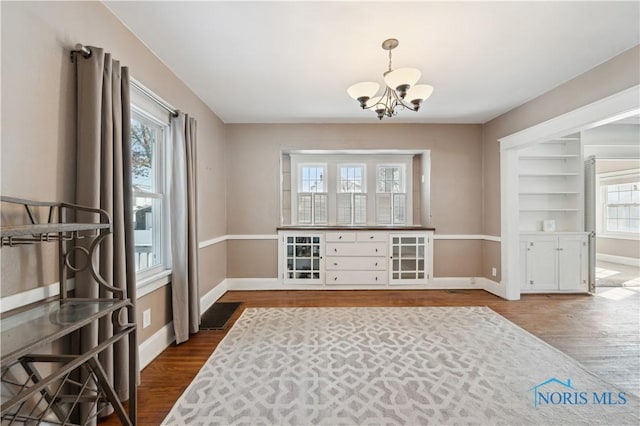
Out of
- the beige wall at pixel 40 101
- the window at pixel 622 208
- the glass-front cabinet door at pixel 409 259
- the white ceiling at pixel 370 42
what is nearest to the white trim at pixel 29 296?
the beige wall at pixel 40 101

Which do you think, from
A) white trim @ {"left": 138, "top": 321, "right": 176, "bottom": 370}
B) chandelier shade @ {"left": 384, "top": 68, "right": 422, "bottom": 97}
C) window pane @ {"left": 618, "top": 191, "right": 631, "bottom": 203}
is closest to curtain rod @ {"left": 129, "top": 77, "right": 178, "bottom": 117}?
chandelier shade @ {"left": 384, "top": 68, "right": 422, "bottom": 97}

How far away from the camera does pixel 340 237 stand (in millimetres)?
4402

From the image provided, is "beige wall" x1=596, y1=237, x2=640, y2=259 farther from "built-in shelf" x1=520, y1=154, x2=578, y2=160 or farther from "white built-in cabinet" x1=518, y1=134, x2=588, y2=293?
"built-in shelf" x1=520, y1=154, x2=578, y2=160

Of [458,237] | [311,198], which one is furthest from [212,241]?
[458,237]

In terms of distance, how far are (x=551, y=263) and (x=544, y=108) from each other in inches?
91.3

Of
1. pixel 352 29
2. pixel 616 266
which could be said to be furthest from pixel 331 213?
pixel 616 266

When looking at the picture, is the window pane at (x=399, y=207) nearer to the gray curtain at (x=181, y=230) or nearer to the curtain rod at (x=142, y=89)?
the gray curtain at (x=181, y=230)

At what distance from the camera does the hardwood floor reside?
6.79 ft

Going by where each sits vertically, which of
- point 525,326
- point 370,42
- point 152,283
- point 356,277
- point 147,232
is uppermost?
point 370,42

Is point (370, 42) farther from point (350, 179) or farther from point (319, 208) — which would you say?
point (319, 208)

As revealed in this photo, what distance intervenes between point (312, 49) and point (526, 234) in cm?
397

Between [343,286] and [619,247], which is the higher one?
[619,247]

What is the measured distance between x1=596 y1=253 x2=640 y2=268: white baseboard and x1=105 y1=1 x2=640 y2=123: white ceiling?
5.74 meters

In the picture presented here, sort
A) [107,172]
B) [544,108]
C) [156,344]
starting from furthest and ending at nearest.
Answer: [544,108]
[156,344]
[107,172]
